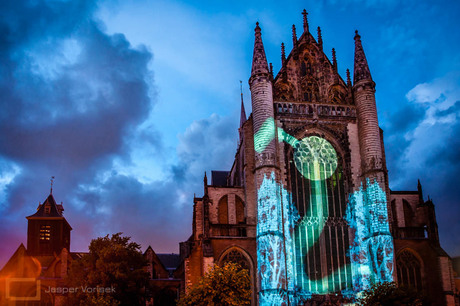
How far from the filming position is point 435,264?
37.7 meters

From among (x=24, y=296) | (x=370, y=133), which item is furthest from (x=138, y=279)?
(x=24, y=296)

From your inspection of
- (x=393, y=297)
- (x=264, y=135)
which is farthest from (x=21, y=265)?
(x=393, y=297)

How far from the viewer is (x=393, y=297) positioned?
29000mm

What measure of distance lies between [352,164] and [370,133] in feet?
8.77

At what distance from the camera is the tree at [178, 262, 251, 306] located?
2858 cm

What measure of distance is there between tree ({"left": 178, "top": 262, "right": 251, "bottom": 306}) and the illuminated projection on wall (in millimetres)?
4645

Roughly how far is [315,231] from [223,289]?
1060 centimetres

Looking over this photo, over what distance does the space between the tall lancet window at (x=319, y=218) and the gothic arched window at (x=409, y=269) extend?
429 centimetres

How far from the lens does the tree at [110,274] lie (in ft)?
118

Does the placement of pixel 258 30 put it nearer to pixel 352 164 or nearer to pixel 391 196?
pixel 352 164

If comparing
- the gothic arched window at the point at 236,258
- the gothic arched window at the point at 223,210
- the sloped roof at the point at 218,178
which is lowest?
the gothic arched window at the point at 236,258

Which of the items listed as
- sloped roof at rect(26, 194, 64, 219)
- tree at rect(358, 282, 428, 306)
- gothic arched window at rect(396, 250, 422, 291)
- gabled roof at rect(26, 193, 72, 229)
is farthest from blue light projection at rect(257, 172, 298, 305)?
sloped roof at rect(26, 194, 64, 219)

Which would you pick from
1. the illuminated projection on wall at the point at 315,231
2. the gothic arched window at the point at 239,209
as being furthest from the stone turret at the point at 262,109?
the gothic arched window at the point at 239,209

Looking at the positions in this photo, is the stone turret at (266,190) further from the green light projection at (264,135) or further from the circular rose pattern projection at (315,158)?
the circular rose pattern projection at (315,158)
